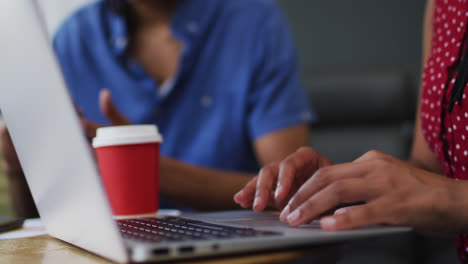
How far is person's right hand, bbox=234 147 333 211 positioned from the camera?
23.0 inches

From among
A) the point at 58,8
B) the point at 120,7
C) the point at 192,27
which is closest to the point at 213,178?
the point at 192,27

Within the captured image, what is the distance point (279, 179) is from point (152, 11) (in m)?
0.94

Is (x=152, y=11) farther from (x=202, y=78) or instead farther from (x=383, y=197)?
(x=383, y=197)

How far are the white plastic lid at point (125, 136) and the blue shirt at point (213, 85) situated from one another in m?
0.60

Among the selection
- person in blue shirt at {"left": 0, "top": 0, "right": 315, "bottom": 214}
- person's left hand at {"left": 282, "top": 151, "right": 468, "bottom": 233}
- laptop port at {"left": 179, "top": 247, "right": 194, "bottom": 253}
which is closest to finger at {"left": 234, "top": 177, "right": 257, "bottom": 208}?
person's left hand at {"left": 282, "top": 151, "right": 468, "bottom": 233}

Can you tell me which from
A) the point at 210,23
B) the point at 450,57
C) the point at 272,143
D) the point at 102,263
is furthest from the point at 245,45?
the point at 102,263

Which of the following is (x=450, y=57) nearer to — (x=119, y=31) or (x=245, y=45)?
(x=245, y=45)

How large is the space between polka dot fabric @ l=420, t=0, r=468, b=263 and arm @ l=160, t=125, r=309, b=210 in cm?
50

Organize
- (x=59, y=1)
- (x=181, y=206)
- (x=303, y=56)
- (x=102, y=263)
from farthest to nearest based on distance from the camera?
(x=303, y=56) < (x=59, y=1) < (x=181, y=206) < (x=102, y=263)

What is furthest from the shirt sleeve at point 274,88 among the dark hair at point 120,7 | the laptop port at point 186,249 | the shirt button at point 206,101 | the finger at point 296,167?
the laptop port at point 186,249

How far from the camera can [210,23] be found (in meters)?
1.40

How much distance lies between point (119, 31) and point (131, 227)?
927 millimetres

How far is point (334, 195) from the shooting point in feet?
1.65

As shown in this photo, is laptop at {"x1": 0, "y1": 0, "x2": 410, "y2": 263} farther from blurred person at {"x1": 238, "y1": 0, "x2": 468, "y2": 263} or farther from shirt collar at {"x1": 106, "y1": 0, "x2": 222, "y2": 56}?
shirt collar at {"x1": 106, "y1": 0, "x2": 222, "y2": 56}
